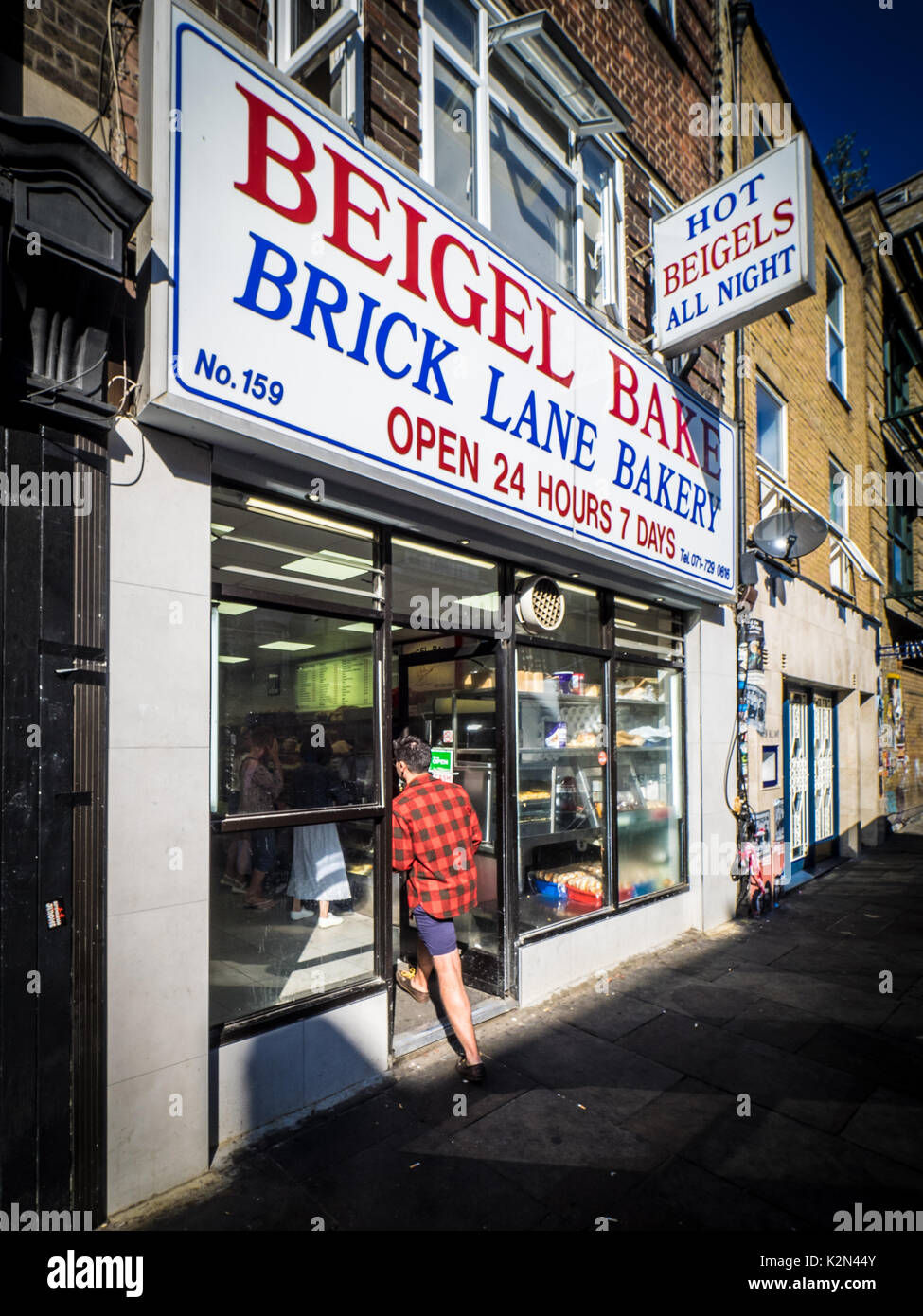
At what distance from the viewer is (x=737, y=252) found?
579cm

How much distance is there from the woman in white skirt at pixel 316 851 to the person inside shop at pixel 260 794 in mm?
132

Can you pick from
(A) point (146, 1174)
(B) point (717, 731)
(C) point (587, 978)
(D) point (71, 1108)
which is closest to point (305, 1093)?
(A) point (146, 1174)

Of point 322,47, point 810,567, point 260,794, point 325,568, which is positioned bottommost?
point 260,794

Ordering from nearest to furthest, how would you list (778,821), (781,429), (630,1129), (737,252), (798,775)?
(630,1129), (737,252), (778,821), (781,429), (798,775)

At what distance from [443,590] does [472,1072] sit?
122 inches

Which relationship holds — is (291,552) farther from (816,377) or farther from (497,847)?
(816,377)

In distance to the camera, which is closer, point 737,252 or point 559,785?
point 737,252

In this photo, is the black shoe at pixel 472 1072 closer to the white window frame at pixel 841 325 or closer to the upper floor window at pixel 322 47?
the upper floor window at pixel 322 47

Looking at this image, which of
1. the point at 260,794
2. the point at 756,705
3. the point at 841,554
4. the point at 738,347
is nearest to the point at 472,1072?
the point at 260,794

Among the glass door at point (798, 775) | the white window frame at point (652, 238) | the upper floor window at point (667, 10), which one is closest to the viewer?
the white window frame at point (652, 238)

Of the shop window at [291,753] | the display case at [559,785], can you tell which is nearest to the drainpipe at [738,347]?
the display case at [559,785]

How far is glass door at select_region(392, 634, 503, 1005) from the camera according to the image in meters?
5.28

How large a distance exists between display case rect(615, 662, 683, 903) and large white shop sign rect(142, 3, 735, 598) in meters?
1.72

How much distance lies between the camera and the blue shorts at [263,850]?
378cm
